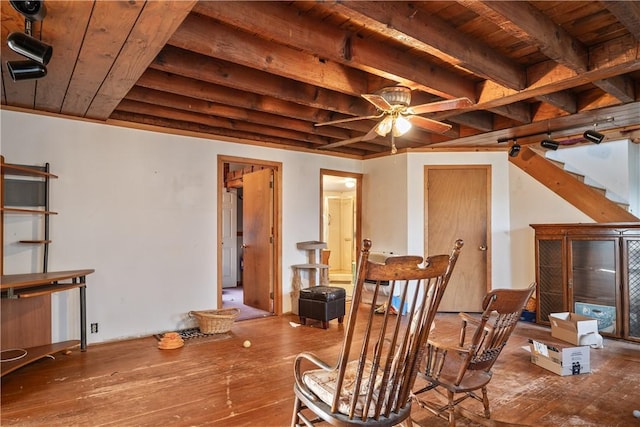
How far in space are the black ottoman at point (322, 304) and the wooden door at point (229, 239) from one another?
10.6 ft

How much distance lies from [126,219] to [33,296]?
1131mm

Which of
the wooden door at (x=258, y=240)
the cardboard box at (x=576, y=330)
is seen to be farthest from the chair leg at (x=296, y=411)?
the wooden door at (x=258, y=240)

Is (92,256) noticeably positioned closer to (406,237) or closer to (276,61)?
(276,61)

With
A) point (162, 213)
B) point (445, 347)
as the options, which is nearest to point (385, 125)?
point (445, 347)

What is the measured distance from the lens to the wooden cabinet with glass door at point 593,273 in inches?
157

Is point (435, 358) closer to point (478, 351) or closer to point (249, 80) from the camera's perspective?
point (478, 351)

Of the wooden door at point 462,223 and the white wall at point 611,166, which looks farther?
the wooden door at point 462,223

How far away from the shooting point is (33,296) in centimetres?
306

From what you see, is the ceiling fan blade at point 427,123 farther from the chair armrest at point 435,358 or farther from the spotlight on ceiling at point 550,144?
the spotlight on ceiling at point 550,144

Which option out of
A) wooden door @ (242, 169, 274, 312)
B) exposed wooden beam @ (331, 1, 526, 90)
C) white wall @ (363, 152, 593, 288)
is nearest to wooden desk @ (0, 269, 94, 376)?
wooden door @ (242, 169, 274, 312)

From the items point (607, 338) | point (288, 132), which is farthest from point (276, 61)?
point (607, 338)

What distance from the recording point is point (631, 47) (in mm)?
2338

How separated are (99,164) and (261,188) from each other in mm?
2123

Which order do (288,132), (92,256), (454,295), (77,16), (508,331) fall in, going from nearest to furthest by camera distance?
(77,16) → (508,331) → (92,256) → (288,132) → (454,295)
